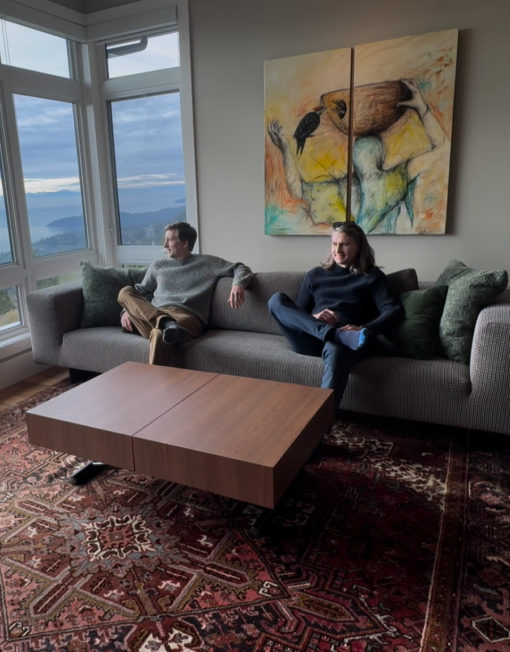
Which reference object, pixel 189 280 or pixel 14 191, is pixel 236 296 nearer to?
pixel 189 280

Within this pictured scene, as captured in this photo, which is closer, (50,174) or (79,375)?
(79,375)

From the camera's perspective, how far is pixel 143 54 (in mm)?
3762

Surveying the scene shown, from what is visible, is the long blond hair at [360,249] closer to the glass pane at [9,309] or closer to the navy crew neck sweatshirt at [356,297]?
the navy crew neck sweatshirt at [356,297]

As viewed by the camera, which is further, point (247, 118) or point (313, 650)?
point (247, 118)

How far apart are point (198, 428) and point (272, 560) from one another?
0.49 metres

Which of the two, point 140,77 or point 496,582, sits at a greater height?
point 140,77

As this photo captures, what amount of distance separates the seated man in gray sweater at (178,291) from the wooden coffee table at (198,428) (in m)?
0.65

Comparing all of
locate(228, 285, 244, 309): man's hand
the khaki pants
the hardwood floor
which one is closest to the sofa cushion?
locate(228, 285, 244, 309): man's hand

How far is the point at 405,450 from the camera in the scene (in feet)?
7.63

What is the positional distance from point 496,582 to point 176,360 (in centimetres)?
184

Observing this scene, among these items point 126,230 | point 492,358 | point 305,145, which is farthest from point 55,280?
point 492,358

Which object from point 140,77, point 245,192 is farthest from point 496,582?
point 140,77

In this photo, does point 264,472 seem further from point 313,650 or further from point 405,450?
point 405,450

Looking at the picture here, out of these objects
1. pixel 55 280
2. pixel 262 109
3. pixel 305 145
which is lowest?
pixel 55 280
